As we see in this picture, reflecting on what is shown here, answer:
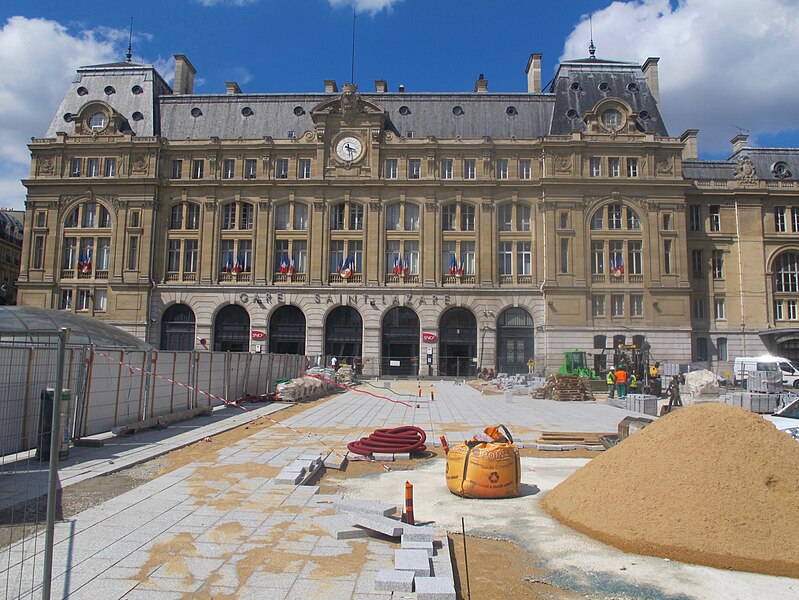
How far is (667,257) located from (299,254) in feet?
101

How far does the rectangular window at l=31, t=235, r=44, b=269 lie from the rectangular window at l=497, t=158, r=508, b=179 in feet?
130

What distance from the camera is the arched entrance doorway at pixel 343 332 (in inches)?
1966

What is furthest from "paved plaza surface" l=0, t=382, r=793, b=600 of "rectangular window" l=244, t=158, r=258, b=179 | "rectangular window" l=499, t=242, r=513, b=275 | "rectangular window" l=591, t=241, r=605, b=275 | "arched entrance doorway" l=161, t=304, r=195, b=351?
"rectangular window" l=244, t=158, r=258, b=179

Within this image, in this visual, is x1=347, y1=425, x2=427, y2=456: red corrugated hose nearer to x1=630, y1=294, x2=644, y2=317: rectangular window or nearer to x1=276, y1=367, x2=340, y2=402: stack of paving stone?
x1=276, y1=367, x2=340, y2=402: stack of paving stone

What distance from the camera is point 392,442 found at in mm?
13883

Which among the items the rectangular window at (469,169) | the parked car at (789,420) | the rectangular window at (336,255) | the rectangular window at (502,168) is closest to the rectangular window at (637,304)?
the rectangular window at (502,168)

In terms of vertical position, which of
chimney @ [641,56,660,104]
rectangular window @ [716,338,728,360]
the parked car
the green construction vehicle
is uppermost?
chimney @ [641,56,660,104]

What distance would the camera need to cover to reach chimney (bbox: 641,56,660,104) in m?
54.5

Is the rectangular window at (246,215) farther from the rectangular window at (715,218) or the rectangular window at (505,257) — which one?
the rectangular window at (715,218)

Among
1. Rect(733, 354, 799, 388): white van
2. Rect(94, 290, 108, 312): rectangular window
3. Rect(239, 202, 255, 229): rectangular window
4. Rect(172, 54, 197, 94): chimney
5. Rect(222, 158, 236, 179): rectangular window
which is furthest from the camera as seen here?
Rect(172, 54, 197, 94): chimney

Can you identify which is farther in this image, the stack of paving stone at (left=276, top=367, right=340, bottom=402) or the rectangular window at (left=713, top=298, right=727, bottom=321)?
the rectangular window at (left=713, top=298, right=727, bottom=321)

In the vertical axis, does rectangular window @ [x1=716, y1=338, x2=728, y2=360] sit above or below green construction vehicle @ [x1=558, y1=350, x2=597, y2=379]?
above

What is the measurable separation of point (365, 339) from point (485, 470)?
3938 cm

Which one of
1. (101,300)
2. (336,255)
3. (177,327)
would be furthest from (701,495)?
(101,300)
